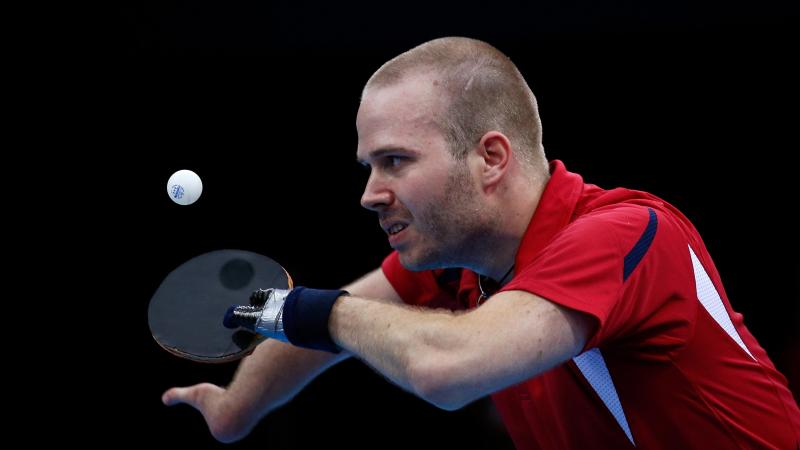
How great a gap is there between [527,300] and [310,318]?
0.54 meters

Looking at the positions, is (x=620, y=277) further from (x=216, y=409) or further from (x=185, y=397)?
(x=185, y=397)

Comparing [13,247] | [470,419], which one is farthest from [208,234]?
[470,419]

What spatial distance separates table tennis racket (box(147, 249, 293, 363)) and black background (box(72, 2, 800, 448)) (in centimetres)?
232

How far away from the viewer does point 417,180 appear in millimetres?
2244

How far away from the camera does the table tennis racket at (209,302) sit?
97.3 inches

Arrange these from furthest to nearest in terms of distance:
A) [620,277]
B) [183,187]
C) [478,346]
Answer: [183,187], [620,277], [478,346]

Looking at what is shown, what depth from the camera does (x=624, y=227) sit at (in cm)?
195

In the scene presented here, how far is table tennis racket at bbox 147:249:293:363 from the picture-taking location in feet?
8.11

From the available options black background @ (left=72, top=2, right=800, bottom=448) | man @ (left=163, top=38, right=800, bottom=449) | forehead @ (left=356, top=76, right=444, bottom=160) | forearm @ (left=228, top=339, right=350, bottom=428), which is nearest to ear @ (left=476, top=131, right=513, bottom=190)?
man @ (left=163, top=38, right=800, bottom=449)

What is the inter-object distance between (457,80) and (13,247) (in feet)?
11.8

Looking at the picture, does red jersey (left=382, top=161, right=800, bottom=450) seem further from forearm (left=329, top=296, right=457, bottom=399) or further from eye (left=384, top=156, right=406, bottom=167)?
eye (left=384, top=156, right=406, bottom=167)

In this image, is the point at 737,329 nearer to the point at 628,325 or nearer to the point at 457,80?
the point at 628,325

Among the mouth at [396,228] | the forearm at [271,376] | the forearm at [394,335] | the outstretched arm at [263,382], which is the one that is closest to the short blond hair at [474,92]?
the mouth at [396,228]

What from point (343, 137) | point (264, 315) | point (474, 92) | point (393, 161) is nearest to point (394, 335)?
point (264, 315)
